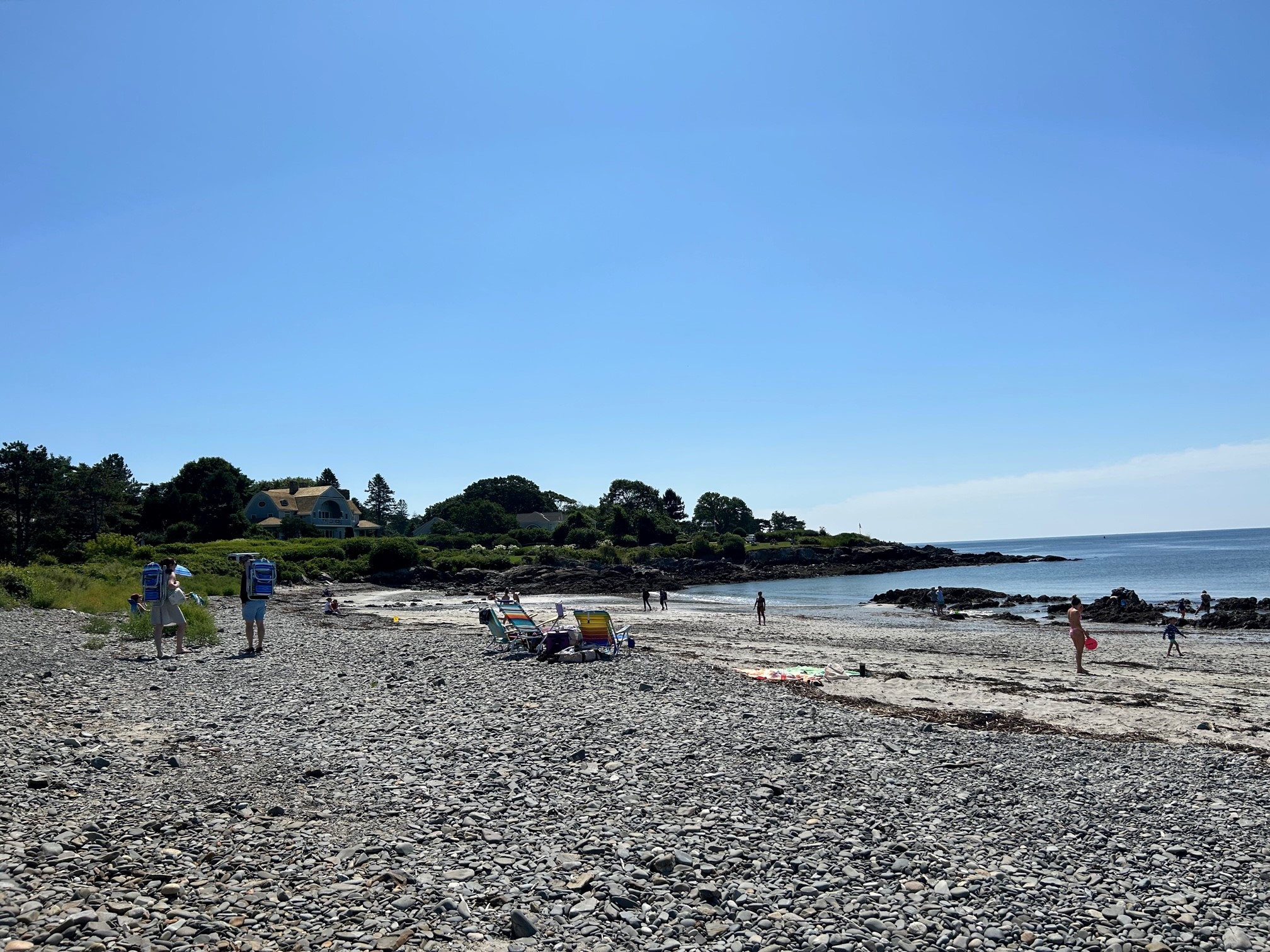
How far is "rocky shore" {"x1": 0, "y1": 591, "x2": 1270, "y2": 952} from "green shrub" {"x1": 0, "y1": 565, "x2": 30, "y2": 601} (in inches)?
723

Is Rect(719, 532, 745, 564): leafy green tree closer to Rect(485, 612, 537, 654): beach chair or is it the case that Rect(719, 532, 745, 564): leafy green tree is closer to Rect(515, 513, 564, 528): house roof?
Rect(515, 513, 564, 528): house roof

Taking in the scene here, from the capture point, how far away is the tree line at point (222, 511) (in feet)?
160

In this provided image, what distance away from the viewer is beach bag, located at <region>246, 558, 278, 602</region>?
1741cm

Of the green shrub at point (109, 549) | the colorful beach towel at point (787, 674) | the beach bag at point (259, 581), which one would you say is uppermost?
the green shrub at point (109, 549)

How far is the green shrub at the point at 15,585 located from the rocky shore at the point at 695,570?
30.5m

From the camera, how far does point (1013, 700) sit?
1519 cm

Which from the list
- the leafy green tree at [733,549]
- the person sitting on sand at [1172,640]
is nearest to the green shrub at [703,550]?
the leafy green tree at [733,549]

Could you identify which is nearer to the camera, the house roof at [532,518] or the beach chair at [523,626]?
the beach chair at [523,626]

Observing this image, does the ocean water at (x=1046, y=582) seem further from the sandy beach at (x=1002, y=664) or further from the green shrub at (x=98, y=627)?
the green shrub at (x=98, y=627)

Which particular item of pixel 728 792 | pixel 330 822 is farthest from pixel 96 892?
pixel 728 792

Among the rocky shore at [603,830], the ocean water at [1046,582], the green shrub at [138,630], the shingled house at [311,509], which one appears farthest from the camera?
the shingled house at [311,509]

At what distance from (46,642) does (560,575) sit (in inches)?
1931

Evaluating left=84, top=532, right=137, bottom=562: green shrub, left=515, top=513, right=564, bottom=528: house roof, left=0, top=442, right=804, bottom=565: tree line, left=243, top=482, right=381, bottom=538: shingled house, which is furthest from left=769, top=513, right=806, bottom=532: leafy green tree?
left=84, top=532, right=137, bottom=562: green shrub

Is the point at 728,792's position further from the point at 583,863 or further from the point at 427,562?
the point at 427,562
